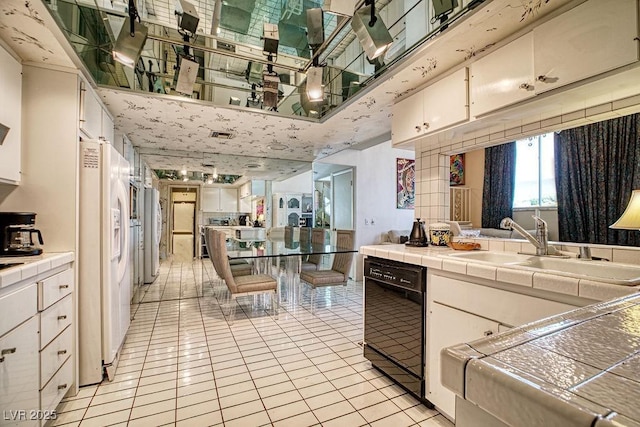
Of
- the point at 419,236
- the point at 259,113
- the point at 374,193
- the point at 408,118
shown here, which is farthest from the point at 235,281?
the point at 374,193

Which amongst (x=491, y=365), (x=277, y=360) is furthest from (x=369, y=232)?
(x=491, y=365)

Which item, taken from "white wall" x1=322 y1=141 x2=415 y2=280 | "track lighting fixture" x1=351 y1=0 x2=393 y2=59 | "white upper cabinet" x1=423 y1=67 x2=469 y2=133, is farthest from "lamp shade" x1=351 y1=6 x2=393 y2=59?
"white wall" x1=322 y1=141 x2=415 y2=280

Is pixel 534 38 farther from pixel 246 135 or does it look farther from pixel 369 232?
pixel 369 232

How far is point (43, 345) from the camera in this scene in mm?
1470

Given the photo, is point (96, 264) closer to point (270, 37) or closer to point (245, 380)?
point (245, 380)

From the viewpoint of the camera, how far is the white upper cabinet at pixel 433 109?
Result: 6.05 ft

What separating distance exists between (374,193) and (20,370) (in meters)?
4.71

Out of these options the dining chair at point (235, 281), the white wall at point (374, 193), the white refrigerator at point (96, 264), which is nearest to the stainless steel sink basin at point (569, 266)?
the dining chair at point (235, 281)

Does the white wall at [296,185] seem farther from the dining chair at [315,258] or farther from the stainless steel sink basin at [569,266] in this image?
the stainless steel sink basin at [569,266]

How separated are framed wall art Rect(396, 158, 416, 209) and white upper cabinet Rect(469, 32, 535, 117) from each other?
373 centimetres

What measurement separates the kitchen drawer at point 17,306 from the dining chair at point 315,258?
286cm

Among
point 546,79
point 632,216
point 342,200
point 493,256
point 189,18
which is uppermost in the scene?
point 189,18

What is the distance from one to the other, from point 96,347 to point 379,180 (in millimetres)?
4525

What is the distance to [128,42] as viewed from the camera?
179cm
